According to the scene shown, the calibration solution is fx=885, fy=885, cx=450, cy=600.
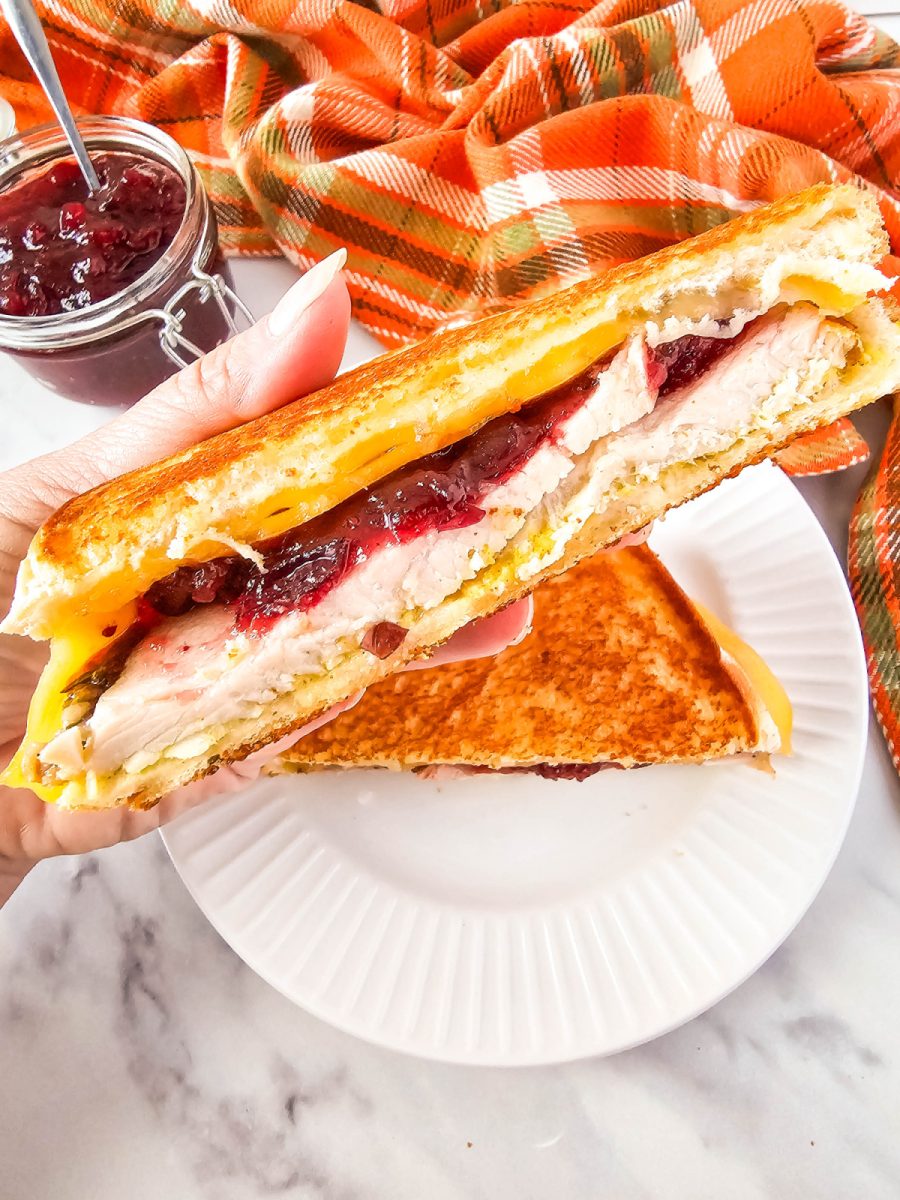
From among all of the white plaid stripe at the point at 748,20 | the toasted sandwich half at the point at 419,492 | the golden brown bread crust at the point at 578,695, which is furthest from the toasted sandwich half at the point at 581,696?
the white plaid stripe at the point at 748,20

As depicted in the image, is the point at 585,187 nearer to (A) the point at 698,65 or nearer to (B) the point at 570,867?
(A) the point at 698,65

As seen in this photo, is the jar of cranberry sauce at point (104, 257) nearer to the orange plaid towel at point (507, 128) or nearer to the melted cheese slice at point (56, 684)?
the orange plaid towel at point (507, 128)

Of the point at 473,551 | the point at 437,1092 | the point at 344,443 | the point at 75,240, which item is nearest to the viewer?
the point at 344,443

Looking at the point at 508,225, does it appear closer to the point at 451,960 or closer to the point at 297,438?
the point at 297,438

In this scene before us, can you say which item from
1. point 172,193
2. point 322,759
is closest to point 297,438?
point 322,759

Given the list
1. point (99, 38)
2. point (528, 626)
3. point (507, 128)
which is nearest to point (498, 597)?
point (528, 626)

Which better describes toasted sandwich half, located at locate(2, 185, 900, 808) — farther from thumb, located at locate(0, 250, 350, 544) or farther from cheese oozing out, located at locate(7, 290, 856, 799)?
thumb, located at locate(0, 250, 350, 544)

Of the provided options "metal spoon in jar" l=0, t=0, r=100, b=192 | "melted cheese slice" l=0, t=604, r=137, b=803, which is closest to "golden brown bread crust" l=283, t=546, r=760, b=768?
"melted cheese slice" l=0, t=604, r=137, b=803
